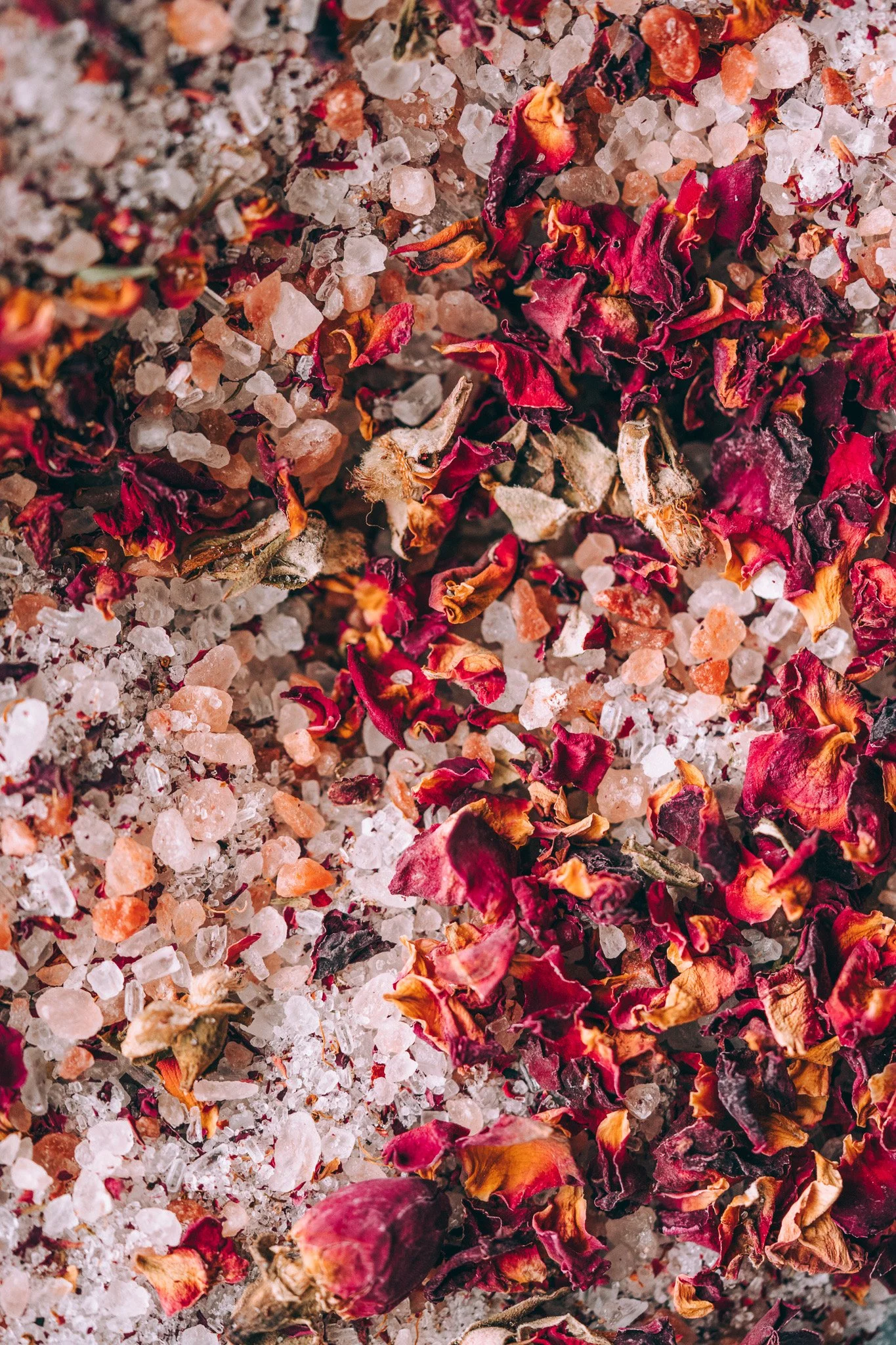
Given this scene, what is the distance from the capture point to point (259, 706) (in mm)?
984

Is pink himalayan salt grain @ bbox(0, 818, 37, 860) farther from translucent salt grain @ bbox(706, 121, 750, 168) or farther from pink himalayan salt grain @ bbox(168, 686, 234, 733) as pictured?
translucent salt grain @ bbox(706, 121, 750, 168)

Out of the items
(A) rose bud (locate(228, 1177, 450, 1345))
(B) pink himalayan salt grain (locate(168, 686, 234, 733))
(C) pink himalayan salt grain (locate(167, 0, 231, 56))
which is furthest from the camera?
(B) pink himalayan salt grain (locate(168, 686, 234, 733))

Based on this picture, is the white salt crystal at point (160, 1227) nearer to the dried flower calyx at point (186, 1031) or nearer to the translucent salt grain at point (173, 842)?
the dried flower calyx at point (186, 1031)

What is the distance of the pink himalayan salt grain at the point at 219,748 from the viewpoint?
0.92 meters

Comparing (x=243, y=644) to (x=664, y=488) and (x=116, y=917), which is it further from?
(x=664, y=488)

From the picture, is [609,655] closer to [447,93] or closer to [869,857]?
[869,857]

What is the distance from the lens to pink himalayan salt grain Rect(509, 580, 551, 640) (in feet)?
3.25

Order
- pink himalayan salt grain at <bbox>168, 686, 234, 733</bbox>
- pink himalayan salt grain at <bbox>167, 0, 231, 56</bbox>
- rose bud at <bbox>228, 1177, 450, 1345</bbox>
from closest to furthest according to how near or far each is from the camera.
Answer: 1. pink himalayan salt grain at <bbox>167, 0, 231, 56</bbox>
2. rose bud at <bbox>228, 1177, 450, 1345</bbox>
3. pink himalayan salt grain at <bbox>168, 686, 234, 733</bbox>

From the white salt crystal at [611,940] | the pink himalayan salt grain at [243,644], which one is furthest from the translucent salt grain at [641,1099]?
the pink himalayan salt grain at [243,644]

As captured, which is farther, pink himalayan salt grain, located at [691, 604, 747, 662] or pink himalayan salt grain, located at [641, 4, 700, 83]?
pink himalayan salt grain, located at [691, 604, 747, 662]

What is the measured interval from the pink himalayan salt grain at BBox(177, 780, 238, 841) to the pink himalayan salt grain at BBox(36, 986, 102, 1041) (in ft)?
0.55

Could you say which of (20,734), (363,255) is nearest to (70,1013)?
(20,734)

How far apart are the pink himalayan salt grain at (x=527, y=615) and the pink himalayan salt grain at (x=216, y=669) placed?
0.93 feet

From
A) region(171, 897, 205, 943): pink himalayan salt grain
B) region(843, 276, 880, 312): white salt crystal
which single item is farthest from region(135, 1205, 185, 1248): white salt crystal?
region(843, 276, 880, 312): white salt crystal
